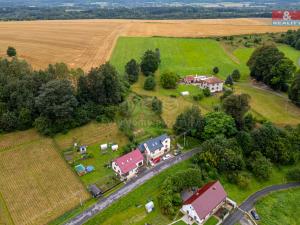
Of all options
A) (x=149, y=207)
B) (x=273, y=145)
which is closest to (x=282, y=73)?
(x=273, y=145)

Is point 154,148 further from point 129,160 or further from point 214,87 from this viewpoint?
point 214,87

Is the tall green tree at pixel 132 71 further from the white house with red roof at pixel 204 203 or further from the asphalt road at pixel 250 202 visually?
the asphalt road at pixel 250 202

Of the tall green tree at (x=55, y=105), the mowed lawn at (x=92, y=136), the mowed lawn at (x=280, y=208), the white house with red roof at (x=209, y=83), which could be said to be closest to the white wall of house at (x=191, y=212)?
the mowed lawn at (x=280, y=208)

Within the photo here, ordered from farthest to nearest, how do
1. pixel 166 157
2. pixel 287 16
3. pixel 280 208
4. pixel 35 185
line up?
1. pixel 287 16
2. pixel 166 157
3. pixel 35 185
4. pixel 280 208

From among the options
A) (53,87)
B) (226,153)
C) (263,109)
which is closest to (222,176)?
(226,153)

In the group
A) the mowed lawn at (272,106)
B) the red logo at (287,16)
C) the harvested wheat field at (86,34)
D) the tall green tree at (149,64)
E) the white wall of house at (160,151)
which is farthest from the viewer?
the red logo at (287,16)

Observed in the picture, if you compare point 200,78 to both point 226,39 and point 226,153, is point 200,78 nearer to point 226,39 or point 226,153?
point 226,153
